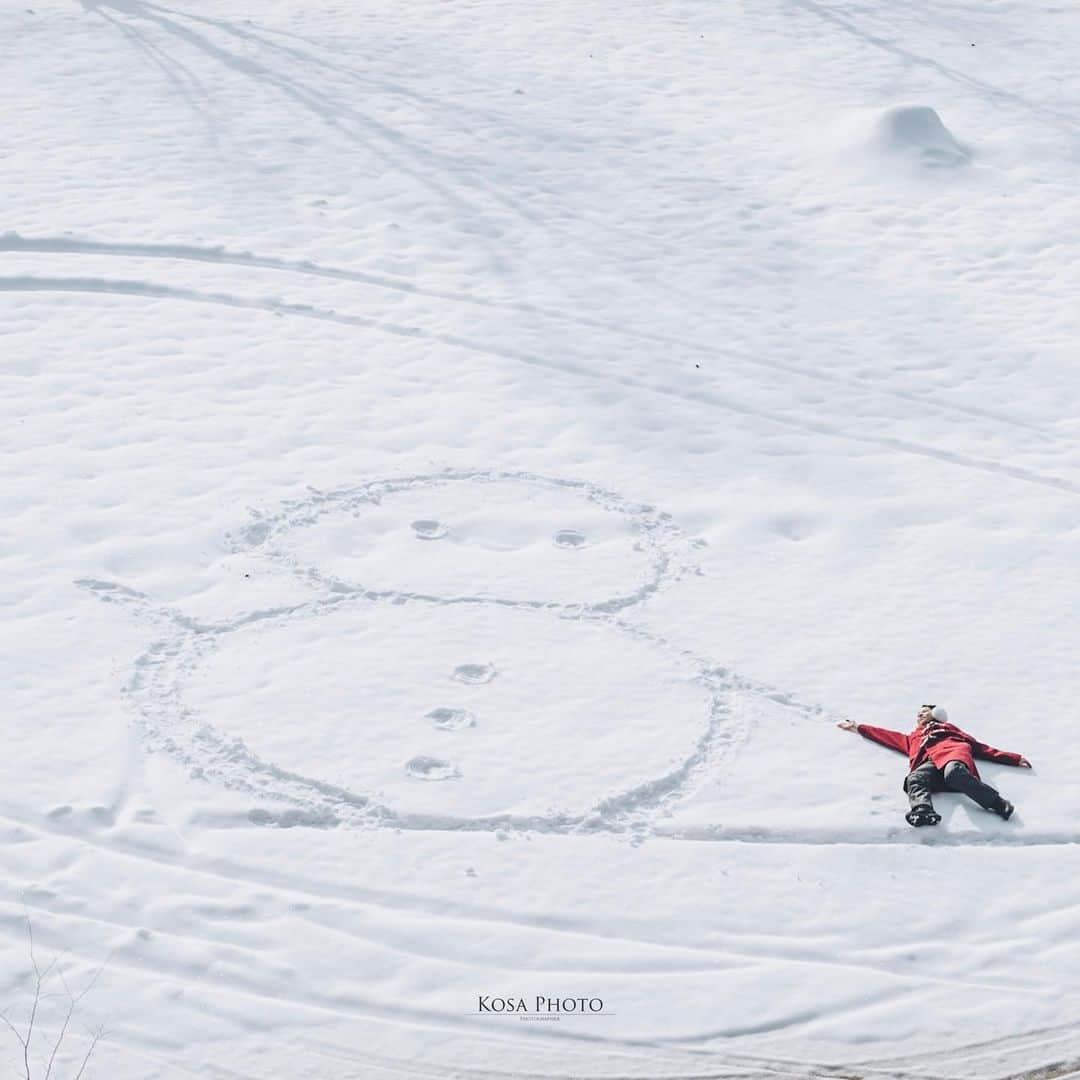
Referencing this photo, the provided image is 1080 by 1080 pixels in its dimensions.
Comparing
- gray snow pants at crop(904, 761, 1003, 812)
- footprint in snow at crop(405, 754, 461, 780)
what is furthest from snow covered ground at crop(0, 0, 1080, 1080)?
gray snow pants at crop(904, 761, 1003, 812)

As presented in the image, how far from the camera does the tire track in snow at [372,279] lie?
32.8ft

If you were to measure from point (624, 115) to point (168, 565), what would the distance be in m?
7.14

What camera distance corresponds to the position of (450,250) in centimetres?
1136

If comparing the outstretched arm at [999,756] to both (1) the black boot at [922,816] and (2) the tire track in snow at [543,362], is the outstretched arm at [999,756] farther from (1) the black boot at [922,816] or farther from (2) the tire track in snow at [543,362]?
(2) the tire track in snow at [543,362]

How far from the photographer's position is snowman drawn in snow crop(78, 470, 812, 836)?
20.6ft

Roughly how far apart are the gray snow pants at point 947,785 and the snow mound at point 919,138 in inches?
298

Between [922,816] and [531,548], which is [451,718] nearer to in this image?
[531,548]

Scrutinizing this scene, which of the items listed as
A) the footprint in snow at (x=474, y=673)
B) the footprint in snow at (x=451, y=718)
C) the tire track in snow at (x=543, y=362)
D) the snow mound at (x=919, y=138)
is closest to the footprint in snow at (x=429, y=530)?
the footprint in snow at (x=474, y=673)

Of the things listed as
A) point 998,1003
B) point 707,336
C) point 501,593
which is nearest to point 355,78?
point 707,336

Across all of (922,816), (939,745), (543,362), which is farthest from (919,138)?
(922,816)

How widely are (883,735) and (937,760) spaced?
0.32 meters

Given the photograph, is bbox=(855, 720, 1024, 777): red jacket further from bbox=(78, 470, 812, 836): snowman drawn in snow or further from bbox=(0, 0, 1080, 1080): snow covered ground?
bbox=(78, 470, 812, 836): snowman drawn in snow

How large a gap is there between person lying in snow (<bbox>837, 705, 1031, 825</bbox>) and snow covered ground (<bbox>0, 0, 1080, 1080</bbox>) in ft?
0.32

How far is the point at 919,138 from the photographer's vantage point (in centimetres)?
1298
